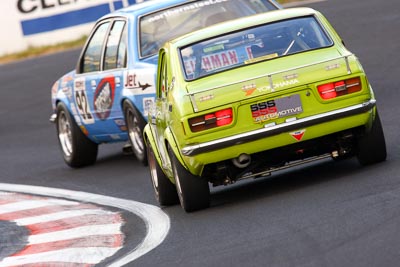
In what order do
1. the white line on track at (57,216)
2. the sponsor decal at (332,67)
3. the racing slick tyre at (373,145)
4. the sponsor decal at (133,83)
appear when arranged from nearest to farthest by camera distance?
the sponsor decal at (332,67), the racing slick tyre at (373,145), the white line on track at (57,216), the sponsor decal at (133,83)

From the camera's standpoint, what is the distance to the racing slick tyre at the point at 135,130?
1262cm

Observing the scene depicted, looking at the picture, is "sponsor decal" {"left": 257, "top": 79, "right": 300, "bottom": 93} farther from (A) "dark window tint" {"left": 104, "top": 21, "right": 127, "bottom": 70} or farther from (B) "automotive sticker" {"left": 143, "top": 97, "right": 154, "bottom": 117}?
(A) "dark window tint" {"left": 104, "top": 21, "right": 127, "bottom": 70}

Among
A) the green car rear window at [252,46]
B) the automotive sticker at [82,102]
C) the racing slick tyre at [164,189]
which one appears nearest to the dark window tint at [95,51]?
the automotive sticker at [82,102]

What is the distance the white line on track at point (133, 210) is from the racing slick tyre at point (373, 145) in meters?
1.54

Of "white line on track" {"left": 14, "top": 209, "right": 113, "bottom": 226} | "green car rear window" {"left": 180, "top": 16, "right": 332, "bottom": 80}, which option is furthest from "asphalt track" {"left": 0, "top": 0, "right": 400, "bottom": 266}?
"green car rear window" {"left": 180, "top": 16, "right": 332, "bottom": 80}

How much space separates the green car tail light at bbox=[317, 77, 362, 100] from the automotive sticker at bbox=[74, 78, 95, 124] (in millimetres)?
5261

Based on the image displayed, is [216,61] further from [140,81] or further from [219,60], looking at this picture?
[140,81]

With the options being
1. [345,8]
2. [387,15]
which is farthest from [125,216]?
[345,8]

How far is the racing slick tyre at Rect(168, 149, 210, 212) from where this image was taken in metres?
9.30

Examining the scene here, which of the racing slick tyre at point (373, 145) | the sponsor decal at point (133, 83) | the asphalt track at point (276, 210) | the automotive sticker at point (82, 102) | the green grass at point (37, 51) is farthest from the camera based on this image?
the green grass at point (37, 51)

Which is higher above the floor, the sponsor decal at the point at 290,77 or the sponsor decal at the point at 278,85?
the sponsor decal at the point at 290,77

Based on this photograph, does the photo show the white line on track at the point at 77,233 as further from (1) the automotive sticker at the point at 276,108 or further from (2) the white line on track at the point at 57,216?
(1) the automotive sticker at the point at 276,108

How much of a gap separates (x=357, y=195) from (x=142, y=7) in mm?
5247

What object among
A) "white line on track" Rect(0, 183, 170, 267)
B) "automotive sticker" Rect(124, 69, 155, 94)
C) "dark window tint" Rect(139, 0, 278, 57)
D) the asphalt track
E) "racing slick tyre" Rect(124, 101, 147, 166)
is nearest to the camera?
the asphalt track
